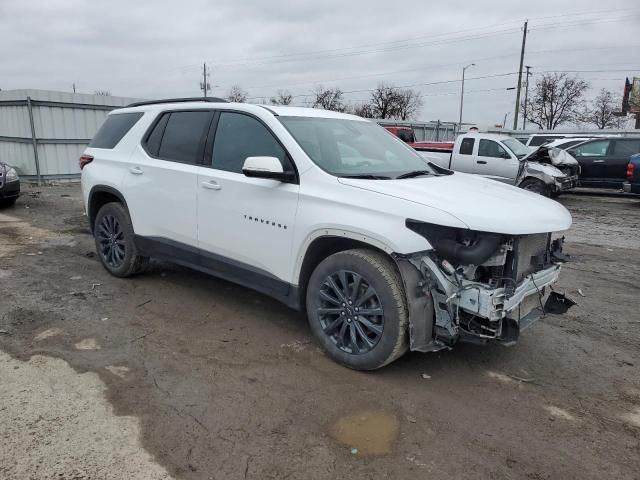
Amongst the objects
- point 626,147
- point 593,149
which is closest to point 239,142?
point 593,149

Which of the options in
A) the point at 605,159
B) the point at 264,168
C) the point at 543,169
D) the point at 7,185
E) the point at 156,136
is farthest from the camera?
the point at 605,159

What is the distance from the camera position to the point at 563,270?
6.54 meters

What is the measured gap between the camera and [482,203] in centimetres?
337

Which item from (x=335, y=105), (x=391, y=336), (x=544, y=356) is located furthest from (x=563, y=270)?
(x=335, y=105)

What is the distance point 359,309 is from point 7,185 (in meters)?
9.48

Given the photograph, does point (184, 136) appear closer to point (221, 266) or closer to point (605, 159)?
point (221, 266)

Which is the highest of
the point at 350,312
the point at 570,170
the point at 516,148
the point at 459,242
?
the point at 516,148

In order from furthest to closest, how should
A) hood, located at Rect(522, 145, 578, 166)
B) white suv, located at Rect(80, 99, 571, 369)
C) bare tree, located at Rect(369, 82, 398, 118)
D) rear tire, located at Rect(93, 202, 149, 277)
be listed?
bare tree, located at Rect(369, 82, 398, 118)
hood, located at Rect(522, 145, 578, 166)
rear tire, located at Rect(93, 202, 149, 277)
white suv, located at Rect(80, 99, 571, 369)

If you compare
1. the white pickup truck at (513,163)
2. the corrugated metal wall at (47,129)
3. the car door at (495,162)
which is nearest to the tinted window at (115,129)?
the white pickup truck at (513,163)

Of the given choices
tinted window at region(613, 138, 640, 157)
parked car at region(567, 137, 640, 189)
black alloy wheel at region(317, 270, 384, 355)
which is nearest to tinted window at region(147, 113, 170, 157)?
black alloy wheel at region(317, 270, 384, 355)

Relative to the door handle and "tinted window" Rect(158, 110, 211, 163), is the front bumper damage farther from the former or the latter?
"tinted window" Rect(158, 110, 211, 163)

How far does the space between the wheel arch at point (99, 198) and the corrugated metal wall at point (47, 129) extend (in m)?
10.5

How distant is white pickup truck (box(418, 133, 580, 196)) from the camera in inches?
518

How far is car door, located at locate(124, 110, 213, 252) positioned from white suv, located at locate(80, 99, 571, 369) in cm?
2
